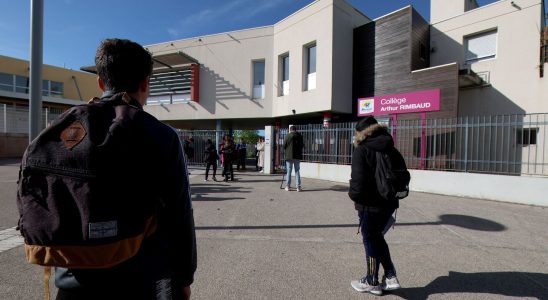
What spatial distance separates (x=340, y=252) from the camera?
421 cm

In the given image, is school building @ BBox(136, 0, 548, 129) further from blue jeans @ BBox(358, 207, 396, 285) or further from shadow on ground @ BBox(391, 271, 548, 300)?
blue jeans @ BBox(358, 207, 396, 285)

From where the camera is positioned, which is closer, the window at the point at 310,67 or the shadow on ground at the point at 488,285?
the shadow on ground at the point at 488,285

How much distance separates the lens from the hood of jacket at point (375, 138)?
302 centimetres

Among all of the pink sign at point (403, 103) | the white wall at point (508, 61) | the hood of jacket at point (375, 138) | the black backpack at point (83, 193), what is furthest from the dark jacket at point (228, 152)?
the white wall at point (508, 61)

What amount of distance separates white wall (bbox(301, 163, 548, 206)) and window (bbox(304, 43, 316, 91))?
7676 mm

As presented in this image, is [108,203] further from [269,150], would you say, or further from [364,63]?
[364,63]

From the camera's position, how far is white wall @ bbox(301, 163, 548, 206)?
288 inches

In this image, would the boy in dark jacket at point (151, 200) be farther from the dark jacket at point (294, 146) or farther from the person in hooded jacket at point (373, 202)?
the dark jacket at point (294, 146)

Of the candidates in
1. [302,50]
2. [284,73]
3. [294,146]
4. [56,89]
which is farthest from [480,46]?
[56,89]

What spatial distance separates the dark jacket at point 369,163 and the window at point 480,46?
46.8 ft

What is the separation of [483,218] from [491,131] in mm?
3355

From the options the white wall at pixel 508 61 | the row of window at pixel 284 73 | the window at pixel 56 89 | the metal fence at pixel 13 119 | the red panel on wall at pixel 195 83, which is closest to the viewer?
the white wall at pixel 508 61

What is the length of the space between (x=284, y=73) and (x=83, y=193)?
54.7 feet

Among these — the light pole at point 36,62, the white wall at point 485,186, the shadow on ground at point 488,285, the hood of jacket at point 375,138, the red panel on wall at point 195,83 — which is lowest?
the shadow on ground at point 488,285
